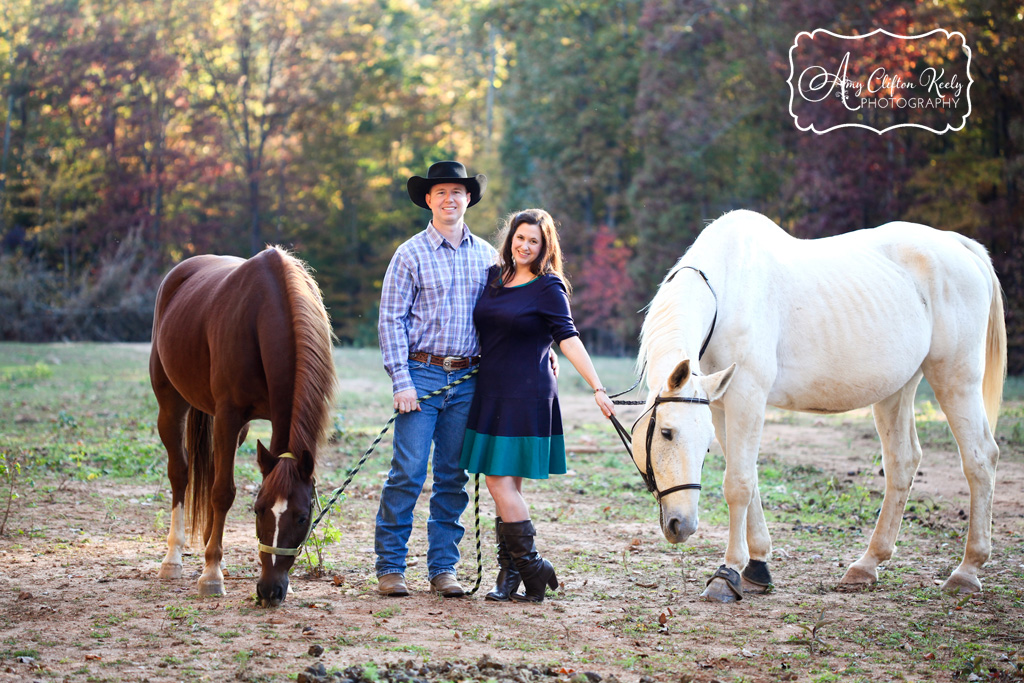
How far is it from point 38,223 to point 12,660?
2240 cm

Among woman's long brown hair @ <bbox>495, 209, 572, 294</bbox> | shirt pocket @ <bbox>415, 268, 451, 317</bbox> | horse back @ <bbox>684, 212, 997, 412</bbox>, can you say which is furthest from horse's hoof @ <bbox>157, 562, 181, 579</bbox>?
horse back @ <bbox>684, 212, 997, 412</bbox>

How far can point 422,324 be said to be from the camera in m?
4.14

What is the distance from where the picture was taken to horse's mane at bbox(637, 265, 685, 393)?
4.10 meters

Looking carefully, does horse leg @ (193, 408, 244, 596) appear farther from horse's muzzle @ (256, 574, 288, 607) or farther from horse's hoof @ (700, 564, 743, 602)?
horse's hoof @ (700, 564, 743, 602)

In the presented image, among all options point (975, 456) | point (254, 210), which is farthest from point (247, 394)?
point (254, 210)

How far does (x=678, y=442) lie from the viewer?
12.6 feet

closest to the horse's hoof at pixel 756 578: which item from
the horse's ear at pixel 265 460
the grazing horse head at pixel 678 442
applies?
the grazing horse head at pixel 678 442

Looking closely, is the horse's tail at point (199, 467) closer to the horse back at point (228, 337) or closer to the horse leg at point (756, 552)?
the horse back at point (228, 337)

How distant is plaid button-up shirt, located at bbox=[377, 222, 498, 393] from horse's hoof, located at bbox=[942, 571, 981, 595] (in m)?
2.57

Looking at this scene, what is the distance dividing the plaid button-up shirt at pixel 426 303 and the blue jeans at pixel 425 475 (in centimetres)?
13

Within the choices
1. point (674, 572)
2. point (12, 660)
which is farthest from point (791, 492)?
point (12, 660)

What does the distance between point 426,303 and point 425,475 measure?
79 centimetres

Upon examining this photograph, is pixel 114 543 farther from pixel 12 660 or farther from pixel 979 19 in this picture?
pixel 979 19

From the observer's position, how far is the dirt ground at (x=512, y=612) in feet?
10.5
